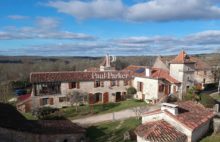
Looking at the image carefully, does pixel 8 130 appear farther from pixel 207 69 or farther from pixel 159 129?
pixel 207 69

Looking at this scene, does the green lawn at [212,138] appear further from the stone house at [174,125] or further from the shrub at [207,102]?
the shrub at [207,102]

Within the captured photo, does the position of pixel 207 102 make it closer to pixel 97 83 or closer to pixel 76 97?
pixel 97 83

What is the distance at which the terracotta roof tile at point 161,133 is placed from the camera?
55.8ft

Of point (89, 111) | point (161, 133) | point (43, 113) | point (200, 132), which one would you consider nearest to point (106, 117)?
point (89, 111)

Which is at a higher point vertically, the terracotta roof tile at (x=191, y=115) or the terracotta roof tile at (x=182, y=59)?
the terracotta roof tile at (x=182, y=59)

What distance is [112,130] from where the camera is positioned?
2430 cm

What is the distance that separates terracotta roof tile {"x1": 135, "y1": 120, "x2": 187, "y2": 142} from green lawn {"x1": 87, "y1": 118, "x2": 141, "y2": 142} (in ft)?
10.0

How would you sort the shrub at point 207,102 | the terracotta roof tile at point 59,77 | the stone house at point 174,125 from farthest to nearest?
the terracotta roof tile at point 59,77
the shrub at point 207,102
the stone house at point 174,125

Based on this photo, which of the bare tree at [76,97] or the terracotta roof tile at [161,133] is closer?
the terracotta roof tile at [161,133]

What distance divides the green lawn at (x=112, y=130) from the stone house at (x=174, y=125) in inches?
113

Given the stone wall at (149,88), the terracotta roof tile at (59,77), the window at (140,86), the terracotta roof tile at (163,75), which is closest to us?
the stone wall at (149,88)

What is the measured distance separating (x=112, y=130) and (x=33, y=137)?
8.11 m

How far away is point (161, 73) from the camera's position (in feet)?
120

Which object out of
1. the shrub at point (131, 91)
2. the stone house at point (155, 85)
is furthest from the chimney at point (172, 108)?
the shrub at point (131, 91)
